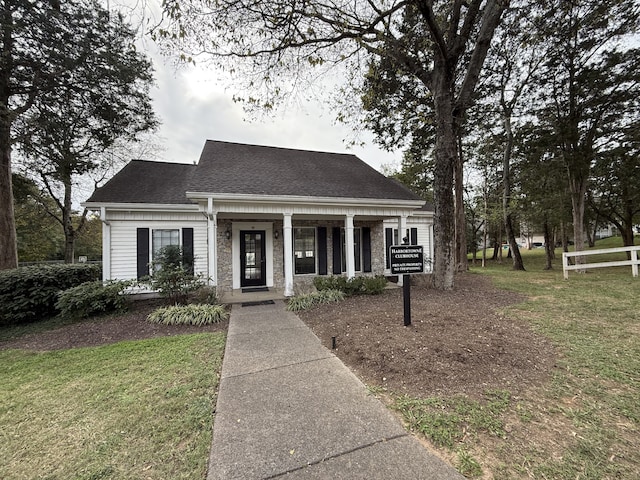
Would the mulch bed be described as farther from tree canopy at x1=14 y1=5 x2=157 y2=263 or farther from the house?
tree canopy at x1=14 y1=5 x2=157 y2=263

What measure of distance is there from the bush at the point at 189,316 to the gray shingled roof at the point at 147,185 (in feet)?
14.5

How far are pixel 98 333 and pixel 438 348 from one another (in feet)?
21.4

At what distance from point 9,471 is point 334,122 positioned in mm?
9601

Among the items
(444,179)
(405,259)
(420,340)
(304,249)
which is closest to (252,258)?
(304,249)

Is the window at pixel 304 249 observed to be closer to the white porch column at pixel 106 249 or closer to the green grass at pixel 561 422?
the white porch column at pixel 106 249

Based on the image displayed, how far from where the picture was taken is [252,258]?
977 centimetres

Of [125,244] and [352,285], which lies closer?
[352,285]

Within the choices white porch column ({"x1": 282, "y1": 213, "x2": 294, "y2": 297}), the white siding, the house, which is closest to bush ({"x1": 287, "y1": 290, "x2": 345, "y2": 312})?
white porch column ({"x1": 282, "y1": 213, "x2": 294, "y2": 297})

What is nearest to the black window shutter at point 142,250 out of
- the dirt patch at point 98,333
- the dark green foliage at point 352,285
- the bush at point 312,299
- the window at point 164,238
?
the window at point 164,238

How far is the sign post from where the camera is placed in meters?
4.60

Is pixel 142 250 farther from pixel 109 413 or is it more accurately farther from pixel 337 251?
pixel 109 413

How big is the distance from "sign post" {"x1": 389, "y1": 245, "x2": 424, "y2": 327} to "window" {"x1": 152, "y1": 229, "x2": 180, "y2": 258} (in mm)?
7628

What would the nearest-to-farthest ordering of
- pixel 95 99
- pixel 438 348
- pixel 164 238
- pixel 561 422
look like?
pixel 561 422 → pixel 438 348 → pixel 164 238 → pixel 95 99

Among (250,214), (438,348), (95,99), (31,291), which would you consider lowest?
(438,348)
